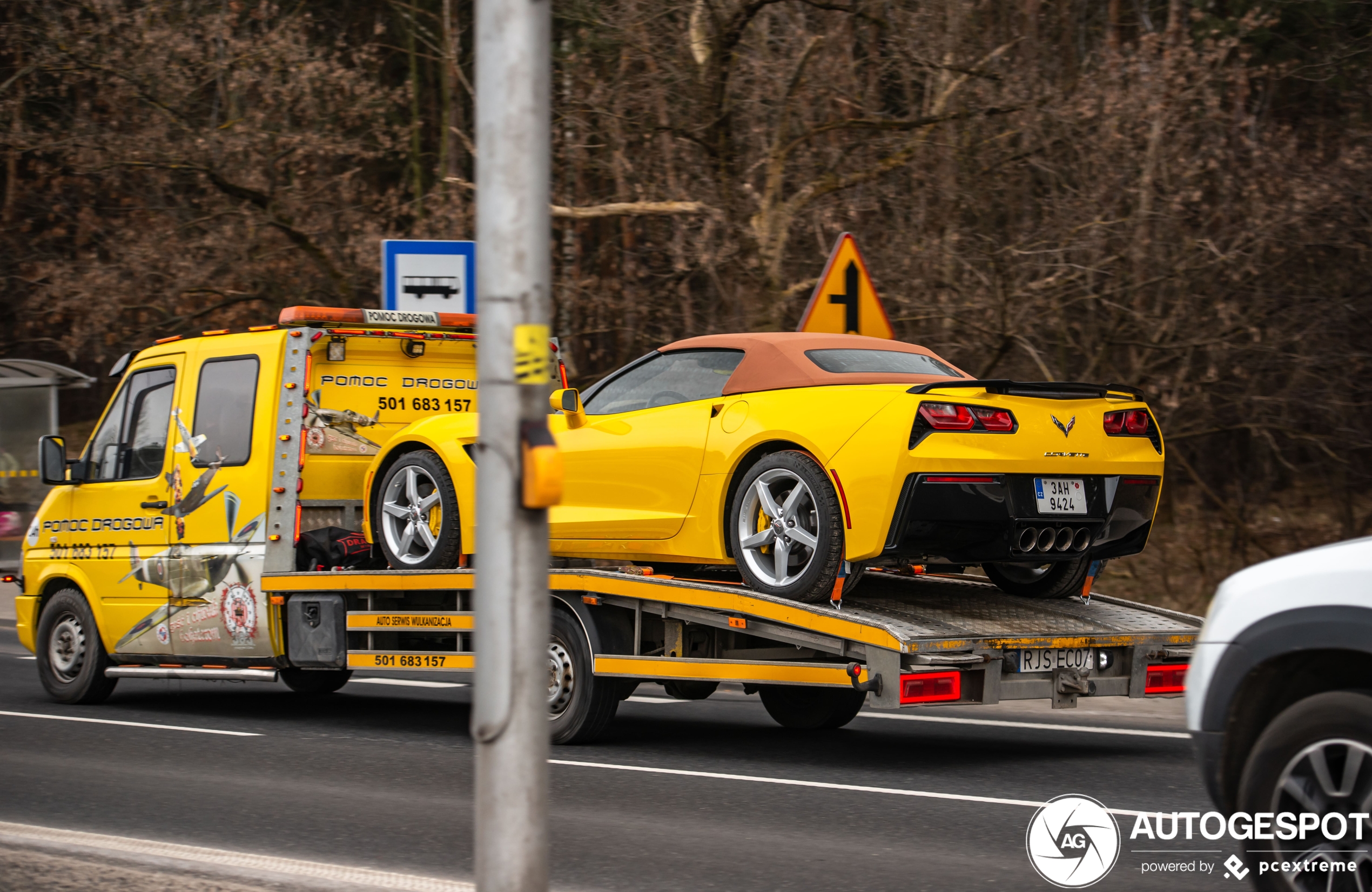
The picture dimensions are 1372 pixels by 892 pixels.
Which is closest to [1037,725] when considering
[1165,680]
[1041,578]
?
[1041,578]

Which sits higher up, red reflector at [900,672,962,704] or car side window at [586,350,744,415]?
car side window at [586,350,744,415]

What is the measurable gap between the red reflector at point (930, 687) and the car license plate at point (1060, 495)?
3.43 feet

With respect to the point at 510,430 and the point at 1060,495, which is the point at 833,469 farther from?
the point at 510,430

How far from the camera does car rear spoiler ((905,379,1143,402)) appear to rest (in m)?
7.68

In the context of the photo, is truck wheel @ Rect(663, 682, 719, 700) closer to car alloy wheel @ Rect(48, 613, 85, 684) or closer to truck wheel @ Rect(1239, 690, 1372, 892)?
car alloy wheel @ Rect(48, 613, 85, 684)

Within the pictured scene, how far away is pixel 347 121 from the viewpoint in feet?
67.5

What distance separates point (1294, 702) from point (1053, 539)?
3551mm

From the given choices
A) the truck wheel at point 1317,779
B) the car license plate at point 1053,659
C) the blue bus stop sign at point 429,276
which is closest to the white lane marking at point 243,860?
the truck wheel at point 1317,779

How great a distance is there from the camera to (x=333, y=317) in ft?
33.9

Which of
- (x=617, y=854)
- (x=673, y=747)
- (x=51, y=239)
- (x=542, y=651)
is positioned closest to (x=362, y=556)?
(x=673, y=747)

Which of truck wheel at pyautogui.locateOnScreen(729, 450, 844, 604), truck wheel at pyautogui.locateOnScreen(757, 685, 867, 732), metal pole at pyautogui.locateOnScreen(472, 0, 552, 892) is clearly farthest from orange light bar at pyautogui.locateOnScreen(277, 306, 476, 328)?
metal pole at pyautogui.locateOnScreen(472, 0, 552, 892)

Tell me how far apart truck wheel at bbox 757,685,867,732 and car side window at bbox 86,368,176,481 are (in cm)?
446

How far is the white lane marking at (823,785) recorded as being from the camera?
7.12 m

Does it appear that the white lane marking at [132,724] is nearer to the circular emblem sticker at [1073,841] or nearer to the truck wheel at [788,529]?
the truck wheel at [788,529]
